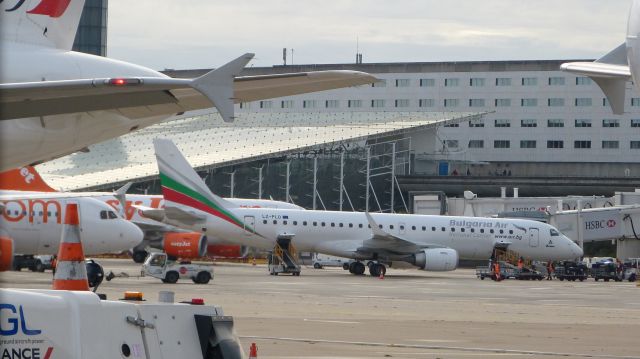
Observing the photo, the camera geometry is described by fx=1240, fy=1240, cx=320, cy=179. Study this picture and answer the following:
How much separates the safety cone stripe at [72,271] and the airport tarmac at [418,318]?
1.00 meters

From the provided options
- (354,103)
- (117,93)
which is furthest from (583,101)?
(117,93)

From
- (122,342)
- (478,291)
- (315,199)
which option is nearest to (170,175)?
(478,291)

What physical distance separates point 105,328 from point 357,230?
5202 centimetres

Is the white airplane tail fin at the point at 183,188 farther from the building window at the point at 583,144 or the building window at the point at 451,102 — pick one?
the building window at the point at 583,144

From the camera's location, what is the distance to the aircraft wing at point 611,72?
16.5 metres

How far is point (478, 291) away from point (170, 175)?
1974 cm

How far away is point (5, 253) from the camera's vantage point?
989cm

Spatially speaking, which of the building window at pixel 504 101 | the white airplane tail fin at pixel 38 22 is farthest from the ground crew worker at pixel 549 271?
the white airplane tail fin at pixel 38 22

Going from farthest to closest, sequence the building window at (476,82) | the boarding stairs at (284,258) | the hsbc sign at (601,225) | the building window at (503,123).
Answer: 1. the building window at (503,123)
2. the building window at (476,82)
3. the hsbc sign at (601,225)
4. the boarding stairs at (284,258)

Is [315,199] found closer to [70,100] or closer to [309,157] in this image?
[309,157]

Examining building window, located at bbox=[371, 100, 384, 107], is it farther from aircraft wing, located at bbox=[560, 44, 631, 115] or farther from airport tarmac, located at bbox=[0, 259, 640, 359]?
aircraft wing, located at bbox=[560, 44, 631, 115]

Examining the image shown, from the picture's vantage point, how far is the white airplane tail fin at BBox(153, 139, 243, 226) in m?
58.6

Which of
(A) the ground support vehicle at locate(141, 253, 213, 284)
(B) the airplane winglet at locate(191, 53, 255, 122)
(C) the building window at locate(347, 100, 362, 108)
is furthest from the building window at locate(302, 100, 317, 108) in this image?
(B) the airplane winglet at locate(191, 53, 255, 122)

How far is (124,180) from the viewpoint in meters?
89.9
